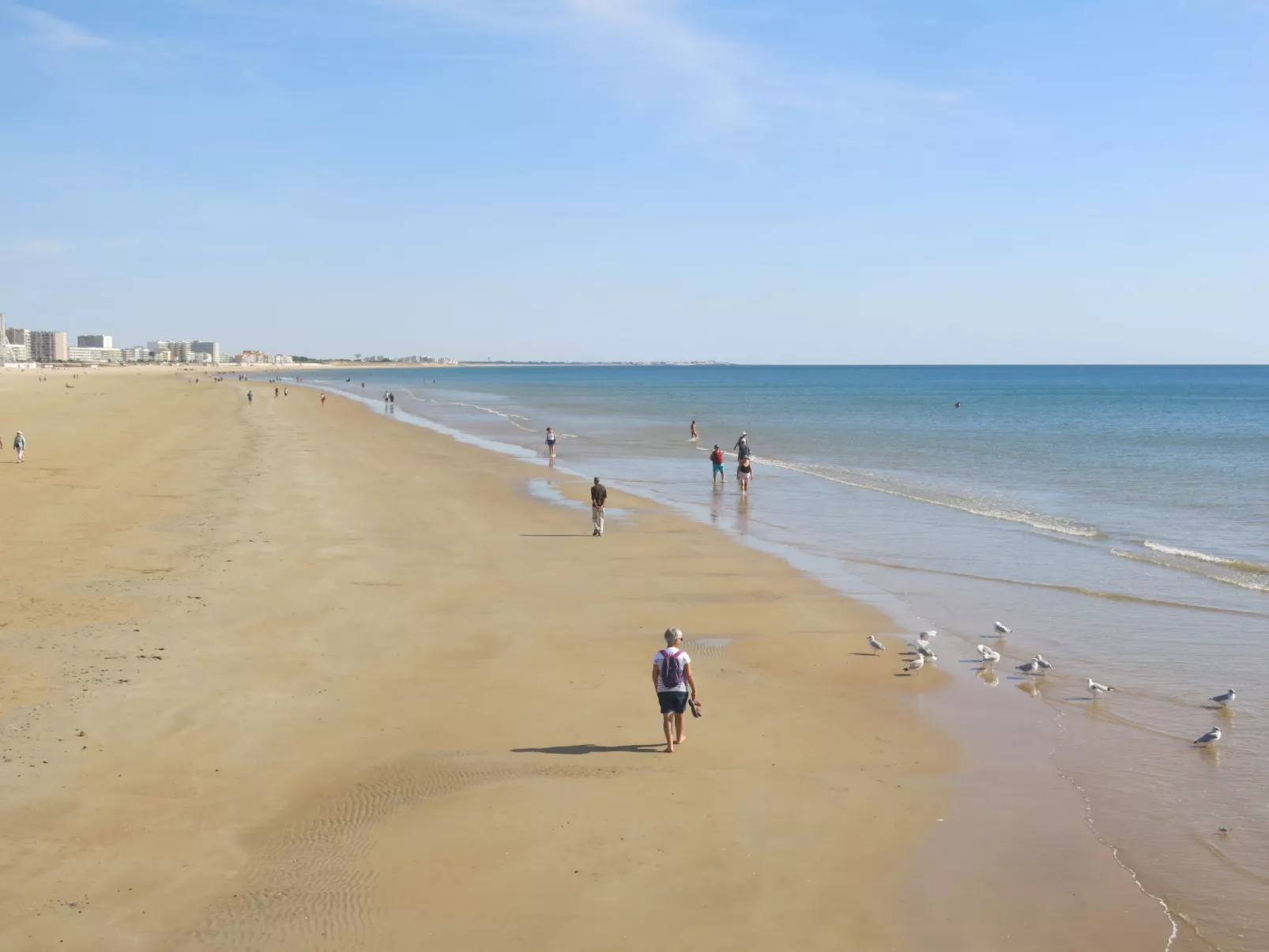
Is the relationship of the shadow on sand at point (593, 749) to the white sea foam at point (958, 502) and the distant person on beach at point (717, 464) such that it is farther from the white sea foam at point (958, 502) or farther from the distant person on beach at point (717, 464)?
the distant person on beach at point (717, 464)

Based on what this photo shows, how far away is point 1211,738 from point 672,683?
5.77 meters

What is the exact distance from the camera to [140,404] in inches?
2889

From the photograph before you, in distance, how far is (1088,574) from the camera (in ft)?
62.9

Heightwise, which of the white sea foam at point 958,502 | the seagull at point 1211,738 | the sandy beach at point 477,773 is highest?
the white sea foam at point 958,502

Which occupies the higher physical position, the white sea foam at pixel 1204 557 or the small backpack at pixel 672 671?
the small backpack at pixel 672 671

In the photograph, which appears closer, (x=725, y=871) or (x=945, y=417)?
(x=725, y=871)

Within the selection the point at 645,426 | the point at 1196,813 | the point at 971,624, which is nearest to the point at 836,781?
the point at 1196,813

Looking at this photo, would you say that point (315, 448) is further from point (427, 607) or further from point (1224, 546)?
point (1224, 546)

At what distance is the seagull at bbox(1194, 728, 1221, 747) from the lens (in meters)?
10.4

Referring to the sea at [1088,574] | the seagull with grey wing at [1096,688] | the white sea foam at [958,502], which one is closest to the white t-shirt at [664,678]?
the sea at [1088,574]

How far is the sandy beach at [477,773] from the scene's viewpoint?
23.4 ft

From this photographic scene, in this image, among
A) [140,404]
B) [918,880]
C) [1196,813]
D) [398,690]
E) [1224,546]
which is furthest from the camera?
[140,404]

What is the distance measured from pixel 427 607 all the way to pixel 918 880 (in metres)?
9.59

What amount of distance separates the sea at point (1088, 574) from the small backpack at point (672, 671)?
3.34 metres
